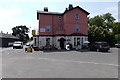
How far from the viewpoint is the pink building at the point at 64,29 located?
1412 inches

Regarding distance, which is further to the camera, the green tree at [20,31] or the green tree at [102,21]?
the green tree at [20,31]

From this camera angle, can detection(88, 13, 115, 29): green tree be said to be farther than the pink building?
Yes

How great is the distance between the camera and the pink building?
1412 inches

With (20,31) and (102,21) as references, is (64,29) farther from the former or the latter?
(20,31)

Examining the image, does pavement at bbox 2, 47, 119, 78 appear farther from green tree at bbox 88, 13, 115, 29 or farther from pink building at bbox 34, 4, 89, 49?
green tree at bbox 88, 13, 115, 29

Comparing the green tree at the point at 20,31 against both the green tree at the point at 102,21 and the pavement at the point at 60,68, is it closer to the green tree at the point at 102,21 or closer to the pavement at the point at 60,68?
the green tree at the point at 102,21

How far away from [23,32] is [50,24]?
7544 centimetres

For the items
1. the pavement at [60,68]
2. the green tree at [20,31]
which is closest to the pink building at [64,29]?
the pavement at [60,68]

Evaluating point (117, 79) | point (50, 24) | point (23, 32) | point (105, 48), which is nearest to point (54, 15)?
point (50, 24)

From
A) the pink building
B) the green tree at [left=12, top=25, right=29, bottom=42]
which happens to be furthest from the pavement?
the green tree at [left=12, top=25, right=29, bottom=42]

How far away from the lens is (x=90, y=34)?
45.1 meters

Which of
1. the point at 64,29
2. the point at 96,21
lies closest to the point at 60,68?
the point at 64,29

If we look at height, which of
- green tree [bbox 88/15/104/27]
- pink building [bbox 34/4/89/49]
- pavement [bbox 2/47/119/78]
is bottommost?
pavement [bbox 2/47/119/78]

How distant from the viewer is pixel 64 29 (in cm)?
3741
